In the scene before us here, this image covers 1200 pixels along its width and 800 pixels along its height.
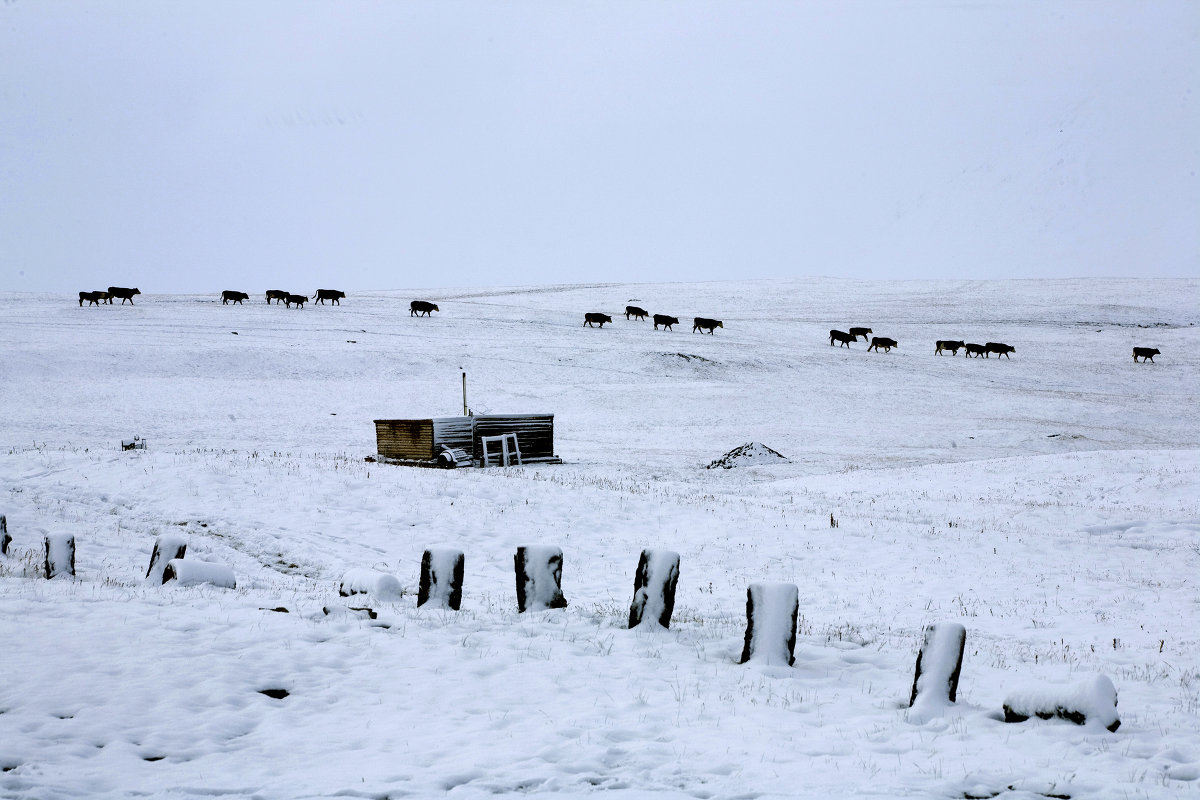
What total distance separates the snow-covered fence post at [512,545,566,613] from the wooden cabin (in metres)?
18.5

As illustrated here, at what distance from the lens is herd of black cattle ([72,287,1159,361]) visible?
2258 inches

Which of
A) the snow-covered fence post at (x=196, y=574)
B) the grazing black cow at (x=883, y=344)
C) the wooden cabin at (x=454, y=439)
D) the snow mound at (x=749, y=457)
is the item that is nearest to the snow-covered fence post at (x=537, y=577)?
the snow-covered fence post at (x=196, y=574)

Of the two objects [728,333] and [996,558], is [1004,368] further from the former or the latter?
[996,558]

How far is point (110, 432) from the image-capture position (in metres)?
31.9

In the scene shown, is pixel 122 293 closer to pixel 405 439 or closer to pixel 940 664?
pixel 405 439

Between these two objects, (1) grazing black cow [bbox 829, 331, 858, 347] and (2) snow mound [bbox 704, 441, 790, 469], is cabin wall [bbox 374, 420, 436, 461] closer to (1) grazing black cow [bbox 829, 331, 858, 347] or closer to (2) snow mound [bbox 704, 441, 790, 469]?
(2) snow mound [bbox 704, 441, 790, 469]

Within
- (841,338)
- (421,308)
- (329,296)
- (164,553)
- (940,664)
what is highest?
(329,296)

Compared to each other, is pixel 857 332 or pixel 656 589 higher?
pixel 857 332

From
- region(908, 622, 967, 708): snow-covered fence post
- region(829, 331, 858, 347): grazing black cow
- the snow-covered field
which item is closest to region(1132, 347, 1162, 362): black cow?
the snow-covered field

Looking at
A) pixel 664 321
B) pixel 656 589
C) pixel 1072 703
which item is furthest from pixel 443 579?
pixel 664 321

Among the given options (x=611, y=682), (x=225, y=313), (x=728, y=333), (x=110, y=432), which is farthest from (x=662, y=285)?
(x=611, y=682)

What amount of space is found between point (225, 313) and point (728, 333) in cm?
3202

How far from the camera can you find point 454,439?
1148 inches

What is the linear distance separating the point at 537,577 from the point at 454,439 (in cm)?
1951
